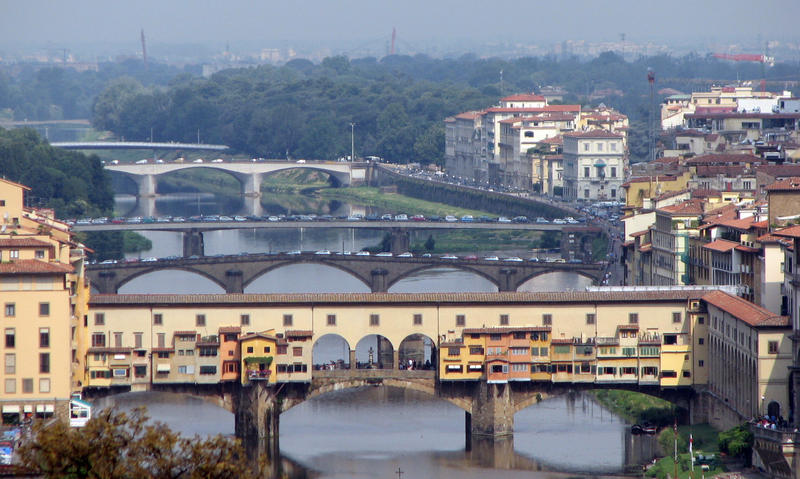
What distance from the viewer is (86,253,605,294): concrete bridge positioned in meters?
70.4

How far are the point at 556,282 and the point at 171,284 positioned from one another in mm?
14604

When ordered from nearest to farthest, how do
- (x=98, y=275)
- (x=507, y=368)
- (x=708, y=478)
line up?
(x=708, y=478) → (x=507, y=368) → (x=98, y=275)

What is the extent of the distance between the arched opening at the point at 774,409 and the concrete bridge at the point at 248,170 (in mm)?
76894

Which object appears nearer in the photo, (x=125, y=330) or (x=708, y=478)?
(x=708, y=478)

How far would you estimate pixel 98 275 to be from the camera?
7038 cm

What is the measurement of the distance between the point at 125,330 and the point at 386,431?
6.97 metres

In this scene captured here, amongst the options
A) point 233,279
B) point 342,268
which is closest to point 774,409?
point 342,268

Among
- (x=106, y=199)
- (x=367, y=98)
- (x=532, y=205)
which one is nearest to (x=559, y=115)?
(x=532, y=205)

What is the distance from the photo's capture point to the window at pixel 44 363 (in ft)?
147

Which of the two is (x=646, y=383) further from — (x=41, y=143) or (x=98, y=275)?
(x=41, y=143)

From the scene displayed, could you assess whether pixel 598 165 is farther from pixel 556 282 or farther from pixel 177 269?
pixel 177 269

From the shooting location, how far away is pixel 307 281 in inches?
3009

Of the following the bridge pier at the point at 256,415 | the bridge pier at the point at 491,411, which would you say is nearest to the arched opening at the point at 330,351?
the bridge pier at the point at 256,415

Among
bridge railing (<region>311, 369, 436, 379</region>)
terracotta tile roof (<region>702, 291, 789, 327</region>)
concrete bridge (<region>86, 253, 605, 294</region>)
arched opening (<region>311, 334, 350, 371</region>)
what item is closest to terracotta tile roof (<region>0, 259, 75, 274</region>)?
bridge railing (<region>311, 369, 436, 379</region>)
